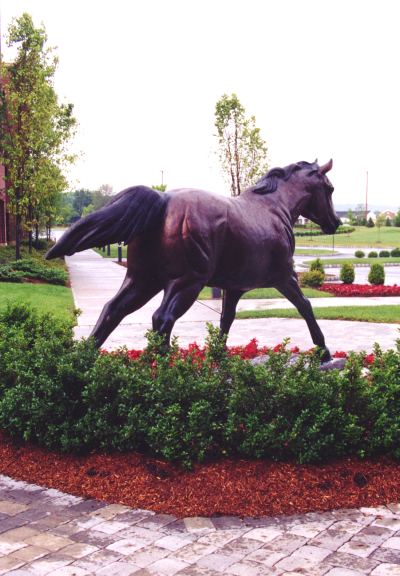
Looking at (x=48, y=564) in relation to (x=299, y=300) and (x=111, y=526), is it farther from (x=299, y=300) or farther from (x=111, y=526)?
(x=299, y=300)

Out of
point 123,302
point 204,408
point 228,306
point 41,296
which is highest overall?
point 123,302

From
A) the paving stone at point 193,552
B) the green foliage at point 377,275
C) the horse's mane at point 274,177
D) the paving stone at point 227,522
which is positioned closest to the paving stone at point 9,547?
the paving stone at point 193,552

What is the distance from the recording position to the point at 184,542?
3.37m

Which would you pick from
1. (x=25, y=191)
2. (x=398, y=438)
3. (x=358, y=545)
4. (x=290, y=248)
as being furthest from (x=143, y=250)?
(x=25, y=191)

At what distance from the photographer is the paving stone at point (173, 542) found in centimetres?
332

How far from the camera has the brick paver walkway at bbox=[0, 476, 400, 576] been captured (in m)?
3.09

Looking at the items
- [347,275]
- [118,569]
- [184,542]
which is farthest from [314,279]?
[118,569]

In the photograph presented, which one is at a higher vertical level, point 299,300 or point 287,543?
point 299,300

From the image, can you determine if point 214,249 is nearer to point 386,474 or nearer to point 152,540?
point 386,474

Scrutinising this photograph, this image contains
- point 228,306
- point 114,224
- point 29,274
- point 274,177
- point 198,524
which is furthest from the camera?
point 29,274

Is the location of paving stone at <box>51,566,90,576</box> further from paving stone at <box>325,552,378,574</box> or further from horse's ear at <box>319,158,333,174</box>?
horse's ear at <box>319,158,333,174</box>

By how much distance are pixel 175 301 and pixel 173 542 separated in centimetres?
224

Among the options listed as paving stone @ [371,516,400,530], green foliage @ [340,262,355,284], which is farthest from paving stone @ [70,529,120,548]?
green foliage @ [340,262,355,284]

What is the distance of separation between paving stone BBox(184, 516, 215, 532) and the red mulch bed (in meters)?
0.06
